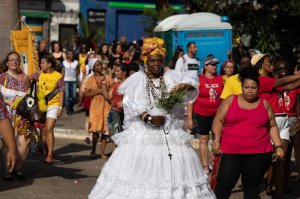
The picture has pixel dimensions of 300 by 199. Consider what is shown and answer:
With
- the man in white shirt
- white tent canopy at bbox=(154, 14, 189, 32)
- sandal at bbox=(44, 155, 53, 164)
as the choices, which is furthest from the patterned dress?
white tent canopy at bbox=(154, 14, 189, 32)

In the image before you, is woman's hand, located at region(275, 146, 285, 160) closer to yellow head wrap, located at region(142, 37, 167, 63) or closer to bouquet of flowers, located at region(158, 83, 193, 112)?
bouquet of flowers, located at region(158, 83, 193, 112)

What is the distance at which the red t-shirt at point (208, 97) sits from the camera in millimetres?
11953

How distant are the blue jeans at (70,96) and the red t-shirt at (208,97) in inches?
364

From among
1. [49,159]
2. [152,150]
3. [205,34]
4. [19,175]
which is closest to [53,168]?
[49,159]

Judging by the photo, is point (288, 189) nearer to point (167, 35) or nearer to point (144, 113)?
point (144, 113)

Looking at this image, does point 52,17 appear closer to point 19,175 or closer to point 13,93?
point 13,93

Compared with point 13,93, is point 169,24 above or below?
above

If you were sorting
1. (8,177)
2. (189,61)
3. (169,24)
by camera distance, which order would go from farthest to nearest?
1. (169,24)
2. (189,61)
3. (8,177)

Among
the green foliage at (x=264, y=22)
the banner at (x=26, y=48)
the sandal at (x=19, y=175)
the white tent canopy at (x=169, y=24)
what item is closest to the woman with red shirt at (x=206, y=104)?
the sandal at (x=19, y=175)

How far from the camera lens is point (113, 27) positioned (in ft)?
127

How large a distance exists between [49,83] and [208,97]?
272 centimetres

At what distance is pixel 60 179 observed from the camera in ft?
36.8

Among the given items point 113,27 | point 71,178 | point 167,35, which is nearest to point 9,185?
point 71,178

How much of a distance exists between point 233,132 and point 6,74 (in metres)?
4.23
